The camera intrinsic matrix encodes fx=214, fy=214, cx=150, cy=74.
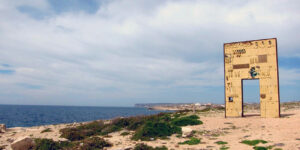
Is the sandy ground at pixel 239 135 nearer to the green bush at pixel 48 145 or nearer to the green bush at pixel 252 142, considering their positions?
the green bush at pixel 252 142

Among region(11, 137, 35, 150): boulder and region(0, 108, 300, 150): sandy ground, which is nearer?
region(0, 108, 300, 150): sandy ground

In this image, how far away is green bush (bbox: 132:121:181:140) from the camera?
14516 millimetres

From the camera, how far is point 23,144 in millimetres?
12836

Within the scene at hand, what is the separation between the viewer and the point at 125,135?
53.0 feet

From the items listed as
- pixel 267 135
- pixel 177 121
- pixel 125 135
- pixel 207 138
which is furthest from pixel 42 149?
pixel 267 135

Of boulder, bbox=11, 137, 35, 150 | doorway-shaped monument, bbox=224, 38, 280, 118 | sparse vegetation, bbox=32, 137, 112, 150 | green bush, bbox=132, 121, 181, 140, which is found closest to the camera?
sparse vegetation, bbox=32, 137, 112, 150

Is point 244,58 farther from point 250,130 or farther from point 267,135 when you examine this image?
point 267,135

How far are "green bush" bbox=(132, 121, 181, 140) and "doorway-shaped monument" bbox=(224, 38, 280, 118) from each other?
25.1ft

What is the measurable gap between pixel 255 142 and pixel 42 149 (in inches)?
460

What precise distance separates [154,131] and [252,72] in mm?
10984

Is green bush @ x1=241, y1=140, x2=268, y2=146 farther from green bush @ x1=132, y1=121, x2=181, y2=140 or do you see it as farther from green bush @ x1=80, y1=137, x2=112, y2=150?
green bush @ x1=80, y1=137, x2=112, y2=150

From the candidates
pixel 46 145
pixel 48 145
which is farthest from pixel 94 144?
pixel 46 145

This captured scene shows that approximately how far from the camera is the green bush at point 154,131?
14516mm

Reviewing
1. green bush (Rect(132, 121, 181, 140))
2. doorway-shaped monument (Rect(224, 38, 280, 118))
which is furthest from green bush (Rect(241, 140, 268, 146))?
doorway-shaped monument (Rect(224, 38, 280, 118))
